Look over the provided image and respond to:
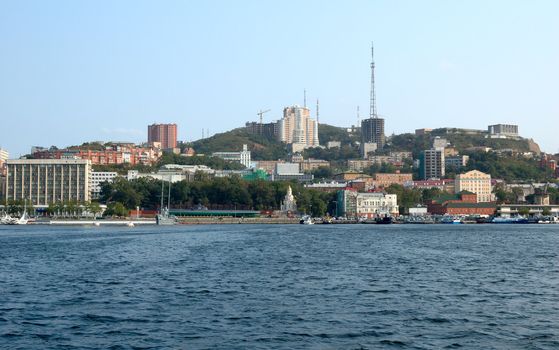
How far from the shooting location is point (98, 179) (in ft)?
479

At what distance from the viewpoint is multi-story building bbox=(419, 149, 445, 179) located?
191750mm

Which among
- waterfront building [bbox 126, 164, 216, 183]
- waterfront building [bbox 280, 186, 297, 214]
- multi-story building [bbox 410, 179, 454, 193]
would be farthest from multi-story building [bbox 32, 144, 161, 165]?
multi-story building [bbox 410, 179, 454, 193]

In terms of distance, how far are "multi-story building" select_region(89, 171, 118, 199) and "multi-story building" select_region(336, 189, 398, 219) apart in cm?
3758

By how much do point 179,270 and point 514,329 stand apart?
15.5 metres

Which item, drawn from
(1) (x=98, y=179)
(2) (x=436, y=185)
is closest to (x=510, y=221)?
(2) (x=436, y=185)

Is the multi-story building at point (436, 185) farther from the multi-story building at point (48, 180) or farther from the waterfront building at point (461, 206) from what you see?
the multi-story building at point (48, 180)

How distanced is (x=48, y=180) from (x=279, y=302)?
11214 centimetres

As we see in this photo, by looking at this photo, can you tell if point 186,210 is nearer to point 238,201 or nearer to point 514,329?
point 238,201

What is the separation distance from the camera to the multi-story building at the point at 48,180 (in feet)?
423

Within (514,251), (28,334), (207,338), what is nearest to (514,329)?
(207,338)

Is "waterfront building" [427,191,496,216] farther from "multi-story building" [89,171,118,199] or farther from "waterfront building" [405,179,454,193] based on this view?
"multi-story building" [89,171,118,199]

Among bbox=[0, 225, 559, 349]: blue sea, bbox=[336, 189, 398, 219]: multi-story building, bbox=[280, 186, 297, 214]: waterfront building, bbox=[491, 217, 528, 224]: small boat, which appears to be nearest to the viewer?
bbox=[0, 225, 559, 349]: blue sea

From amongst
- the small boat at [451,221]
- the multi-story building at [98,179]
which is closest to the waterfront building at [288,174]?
the multi-story building at [98,179]

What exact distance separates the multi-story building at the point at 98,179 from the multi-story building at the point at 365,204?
37.6 m
